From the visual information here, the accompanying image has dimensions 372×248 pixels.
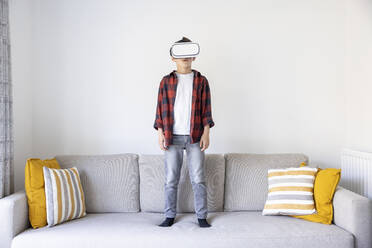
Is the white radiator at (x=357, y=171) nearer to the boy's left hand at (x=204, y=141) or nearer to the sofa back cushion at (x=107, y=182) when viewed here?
the boy's left hand at (x=204, y=141)

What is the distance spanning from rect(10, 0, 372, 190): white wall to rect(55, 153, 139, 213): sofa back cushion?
445mm

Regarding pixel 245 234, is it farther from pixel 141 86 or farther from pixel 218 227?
pixel 141 86

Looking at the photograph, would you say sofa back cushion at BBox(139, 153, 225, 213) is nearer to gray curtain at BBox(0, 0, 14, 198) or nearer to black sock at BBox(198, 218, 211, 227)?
black sock at BBox(198, 218, 211, 227)

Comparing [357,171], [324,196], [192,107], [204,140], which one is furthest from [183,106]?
[357,171]

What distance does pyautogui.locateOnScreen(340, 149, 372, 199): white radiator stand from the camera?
2.48 metres

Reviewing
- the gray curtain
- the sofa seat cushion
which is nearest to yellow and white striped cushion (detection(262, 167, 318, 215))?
the sofa seat cushion

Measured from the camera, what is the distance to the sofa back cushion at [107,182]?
7.84ft

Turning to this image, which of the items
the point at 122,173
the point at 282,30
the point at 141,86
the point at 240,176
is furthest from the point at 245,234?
the point at 282,30

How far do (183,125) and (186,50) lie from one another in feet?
1.75

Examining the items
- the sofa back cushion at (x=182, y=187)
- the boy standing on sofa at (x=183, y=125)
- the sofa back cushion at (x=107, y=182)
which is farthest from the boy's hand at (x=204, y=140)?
the sofa back cushion at (x=107, y=182)

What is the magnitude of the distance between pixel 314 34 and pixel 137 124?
1867mm

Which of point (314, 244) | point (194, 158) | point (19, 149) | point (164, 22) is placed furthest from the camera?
point (164, 22)

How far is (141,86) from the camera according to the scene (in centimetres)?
294

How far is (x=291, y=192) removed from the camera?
7.31 feet
